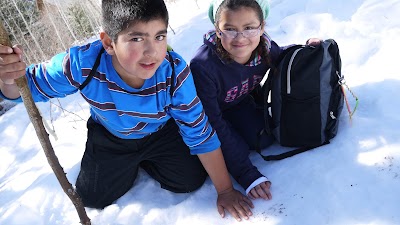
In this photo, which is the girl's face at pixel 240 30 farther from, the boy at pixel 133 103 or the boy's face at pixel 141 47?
the boy's face at pixel 141 47

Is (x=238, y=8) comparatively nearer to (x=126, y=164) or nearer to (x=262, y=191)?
(x=262, y=191)

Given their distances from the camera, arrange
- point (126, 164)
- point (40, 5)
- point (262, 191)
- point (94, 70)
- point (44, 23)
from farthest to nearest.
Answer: point (40, 5), point (44, 23), point (126, 164), point (262, 191), point (94, 70)

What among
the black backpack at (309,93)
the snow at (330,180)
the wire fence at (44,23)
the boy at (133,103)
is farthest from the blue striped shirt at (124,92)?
the wire fence at (44,23)

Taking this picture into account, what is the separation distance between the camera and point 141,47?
145 centimetres

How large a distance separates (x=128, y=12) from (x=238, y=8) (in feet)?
2.14

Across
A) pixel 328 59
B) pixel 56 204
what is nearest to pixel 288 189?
pixel 328 59

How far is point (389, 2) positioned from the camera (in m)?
3.03

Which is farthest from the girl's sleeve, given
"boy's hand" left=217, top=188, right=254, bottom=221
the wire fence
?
the wire fence

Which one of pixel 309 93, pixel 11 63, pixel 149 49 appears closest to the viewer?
pixel 11 63

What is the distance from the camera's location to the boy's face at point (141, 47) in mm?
1433

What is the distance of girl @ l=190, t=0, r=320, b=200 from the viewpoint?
1788 millimetres

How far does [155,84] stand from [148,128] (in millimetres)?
376

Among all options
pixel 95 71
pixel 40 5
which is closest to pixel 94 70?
pixel 95 71

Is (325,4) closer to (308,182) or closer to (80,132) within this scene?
(308,182)
